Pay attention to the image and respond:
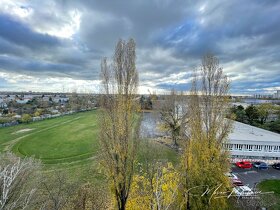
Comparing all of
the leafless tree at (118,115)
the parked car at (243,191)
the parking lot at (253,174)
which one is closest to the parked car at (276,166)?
the parking lot at (253,174)

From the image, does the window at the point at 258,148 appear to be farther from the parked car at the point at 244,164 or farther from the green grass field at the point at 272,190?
the green grass field at the point at 272,190

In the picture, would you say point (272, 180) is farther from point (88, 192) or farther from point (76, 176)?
point (76, 176)

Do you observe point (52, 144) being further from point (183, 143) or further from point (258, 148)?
point (258, 148)

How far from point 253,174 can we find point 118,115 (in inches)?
820

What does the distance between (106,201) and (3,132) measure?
4106 cm

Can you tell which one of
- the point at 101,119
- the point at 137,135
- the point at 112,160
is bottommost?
the point at 112,160

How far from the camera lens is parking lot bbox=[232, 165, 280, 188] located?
22.2 m

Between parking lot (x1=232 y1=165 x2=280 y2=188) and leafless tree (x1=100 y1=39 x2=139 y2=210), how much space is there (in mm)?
16583

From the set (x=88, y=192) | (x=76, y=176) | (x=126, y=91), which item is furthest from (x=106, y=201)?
(x=126, y=91)

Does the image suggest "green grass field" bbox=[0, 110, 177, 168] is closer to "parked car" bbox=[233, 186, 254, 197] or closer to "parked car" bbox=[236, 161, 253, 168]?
"parked car" bbox=[236, 161, 253, 168]

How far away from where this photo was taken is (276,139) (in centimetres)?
2873

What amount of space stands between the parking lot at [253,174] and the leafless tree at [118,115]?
54.4ft

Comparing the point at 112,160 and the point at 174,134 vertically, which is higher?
the point at 112,160

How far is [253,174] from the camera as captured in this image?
24047 millimetres
